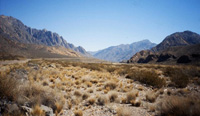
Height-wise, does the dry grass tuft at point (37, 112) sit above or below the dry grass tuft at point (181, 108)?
below

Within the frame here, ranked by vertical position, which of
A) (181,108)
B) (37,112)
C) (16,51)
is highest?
(16,51)

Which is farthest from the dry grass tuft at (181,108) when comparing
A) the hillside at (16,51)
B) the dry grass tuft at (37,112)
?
the hillside at (16,51)

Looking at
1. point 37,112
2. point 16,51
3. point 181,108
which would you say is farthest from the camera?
point 16,51

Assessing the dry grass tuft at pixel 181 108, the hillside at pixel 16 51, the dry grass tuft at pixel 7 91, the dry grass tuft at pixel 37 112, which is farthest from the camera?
the hillside at pixel 16 51

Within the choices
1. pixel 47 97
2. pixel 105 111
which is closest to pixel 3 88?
pixel 47 97

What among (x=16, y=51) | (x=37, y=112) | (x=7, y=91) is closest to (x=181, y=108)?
(x=37, y=112)

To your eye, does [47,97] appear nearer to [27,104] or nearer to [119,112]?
[27,104]

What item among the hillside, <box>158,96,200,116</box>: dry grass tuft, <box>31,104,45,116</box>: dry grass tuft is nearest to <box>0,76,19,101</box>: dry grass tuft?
<box>31,104,45,116</box>: dry grass tuft

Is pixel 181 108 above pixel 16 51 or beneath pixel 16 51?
beneath

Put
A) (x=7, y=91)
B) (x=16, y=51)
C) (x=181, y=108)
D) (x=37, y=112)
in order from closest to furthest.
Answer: (x=181, y=108), (x=37, y=112), (x=7, y=91), (x=16, y=51)

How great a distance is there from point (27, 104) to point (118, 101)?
4.19 meters

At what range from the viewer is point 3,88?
143 inches

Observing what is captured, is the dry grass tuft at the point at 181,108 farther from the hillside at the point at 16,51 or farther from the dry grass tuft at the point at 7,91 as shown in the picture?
the hillside at the point at 16,51

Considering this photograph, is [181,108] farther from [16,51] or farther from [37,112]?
[16,51]
